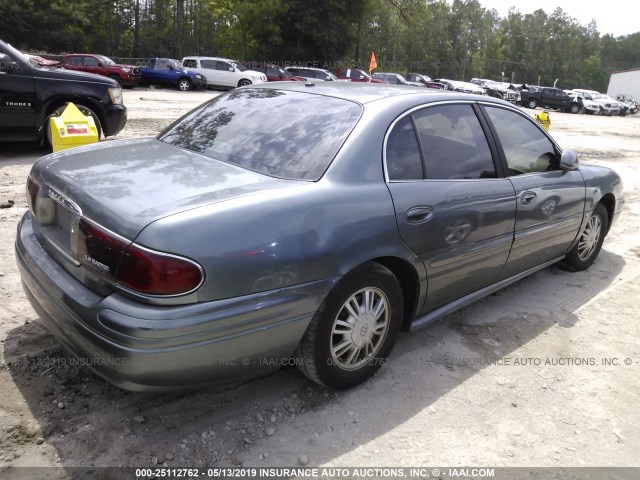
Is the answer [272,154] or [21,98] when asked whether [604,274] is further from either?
[21,98]

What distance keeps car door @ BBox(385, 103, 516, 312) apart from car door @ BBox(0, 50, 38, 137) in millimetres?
6337

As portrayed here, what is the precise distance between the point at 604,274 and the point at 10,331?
4.83 m

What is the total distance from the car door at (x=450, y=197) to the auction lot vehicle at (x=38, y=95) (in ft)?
19.9

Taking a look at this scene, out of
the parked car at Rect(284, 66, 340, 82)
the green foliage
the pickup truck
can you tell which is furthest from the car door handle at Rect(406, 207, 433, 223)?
the pickup truck

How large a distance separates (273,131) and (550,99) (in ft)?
127

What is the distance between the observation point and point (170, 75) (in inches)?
1072

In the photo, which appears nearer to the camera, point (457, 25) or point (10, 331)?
point (10, 331)

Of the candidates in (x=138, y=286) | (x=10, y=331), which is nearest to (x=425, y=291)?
(x=138, y=286)

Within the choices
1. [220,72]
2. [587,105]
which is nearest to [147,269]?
[220,72]

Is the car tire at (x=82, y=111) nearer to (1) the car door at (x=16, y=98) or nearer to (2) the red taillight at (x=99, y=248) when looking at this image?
(1) the car door at (x=16, y=98)

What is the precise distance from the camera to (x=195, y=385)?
227cm

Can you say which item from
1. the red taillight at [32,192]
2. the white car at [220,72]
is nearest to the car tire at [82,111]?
the red taillight at [32,192]

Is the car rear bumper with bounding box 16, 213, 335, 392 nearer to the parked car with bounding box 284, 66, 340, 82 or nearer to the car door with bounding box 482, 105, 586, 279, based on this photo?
the car door with bounding box 482, 105, 586, 279

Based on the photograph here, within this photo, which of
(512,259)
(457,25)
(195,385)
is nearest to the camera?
(195,385)
